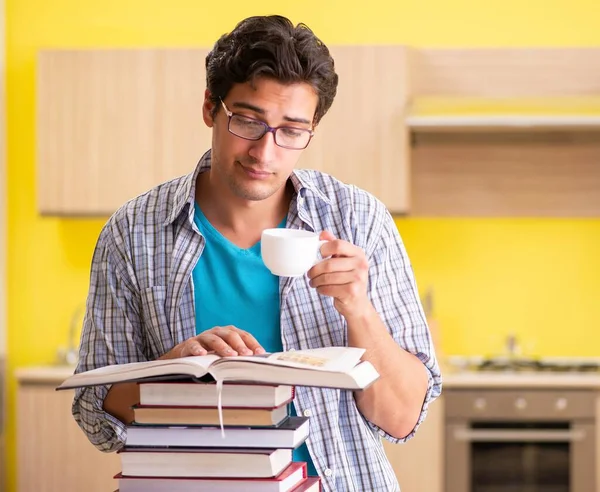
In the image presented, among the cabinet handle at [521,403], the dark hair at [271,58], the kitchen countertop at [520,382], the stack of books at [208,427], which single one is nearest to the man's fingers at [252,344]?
the stack of books at [208,427]

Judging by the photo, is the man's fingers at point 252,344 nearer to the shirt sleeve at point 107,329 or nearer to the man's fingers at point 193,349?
the man's fingers at point 193,349

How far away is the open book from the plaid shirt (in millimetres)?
372

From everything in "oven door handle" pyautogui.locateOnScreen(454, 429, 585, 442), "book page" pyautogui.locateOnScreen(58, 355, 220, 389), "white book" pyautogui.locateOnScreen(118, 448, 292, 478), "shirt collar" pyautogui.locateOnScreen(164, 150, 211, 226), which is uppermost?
"shirt collar" pyautogui.locateOnScreen(164, 150, 211, 226)

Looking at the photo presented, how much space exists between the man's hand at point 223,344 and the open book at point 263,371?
0.21 ft

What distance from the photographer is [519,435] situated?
12.8 ft

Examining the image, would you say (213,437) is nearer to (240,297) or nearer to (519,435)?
(240,297)

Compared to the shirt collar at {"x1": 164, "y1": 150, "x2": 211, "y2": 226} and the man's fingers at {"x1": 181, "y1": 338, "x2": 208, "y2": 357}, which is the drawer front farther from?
the man's fingers at {"x1": 181, "y1": 338, "x2": 208, "y2": 357}

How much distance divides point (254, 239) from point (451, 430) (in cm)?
240

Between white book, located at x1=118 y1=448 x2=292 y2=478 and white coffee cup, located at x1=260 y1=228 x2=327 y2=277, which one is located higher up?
white coffee cup, located at x1=260 y1=228 x2=327 y2=277

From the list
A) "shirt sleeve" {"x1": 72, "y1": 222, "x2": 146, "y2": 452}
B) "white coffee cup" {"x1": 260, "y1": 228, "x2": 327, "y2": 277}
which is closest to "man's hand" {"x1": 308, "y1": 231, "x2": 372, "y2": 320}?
"white coffee cup" {"x1": 260, "y1": 228, "x2": 327, "y2": 277}

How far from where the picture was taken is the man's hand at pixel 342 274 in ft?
4.93

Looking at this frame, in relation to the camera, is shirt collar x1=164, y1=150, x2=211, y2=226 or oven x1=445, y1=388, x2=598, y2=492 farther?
oven x1=445, y1=388, x2=598, y2=492

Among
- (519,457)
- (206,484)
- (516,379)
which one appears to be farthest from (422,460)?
(206,484)

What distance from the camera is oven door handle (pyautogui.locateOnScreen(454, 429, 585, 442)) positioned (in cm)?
391
